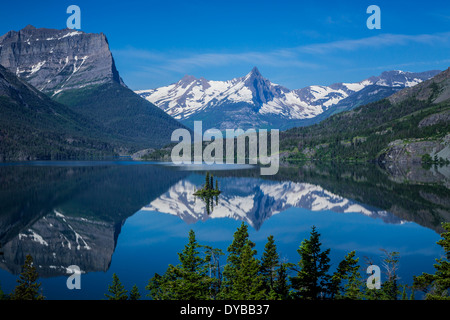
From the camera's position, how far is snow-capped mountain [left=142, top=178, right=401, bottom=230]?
92.6 meters

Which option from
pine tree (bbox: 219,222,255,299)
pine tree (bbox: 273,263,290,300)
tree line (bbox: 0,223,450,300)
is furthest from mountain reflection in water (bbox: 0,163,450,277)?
pine tree (bbox: 273,263,290,300)

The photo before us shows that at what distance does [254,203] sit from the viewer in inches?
4407

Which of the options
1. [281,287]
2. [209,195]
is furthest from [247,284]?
[209,195]

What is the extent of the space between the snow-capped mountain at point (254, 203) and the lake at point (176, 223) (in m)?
0.33

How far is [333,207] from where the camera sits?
4050 inches

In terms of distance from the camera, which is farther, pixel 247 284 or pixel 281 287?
pixel 281 287

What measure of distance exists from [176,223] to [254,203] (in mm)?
33354

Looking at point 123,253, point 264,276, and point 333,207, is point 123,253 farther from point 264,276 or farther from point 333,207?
point 333,207

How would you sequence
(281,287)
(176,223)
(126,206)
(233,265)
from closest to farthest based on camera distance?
(281,287) → (233,265) → (176,223) → (126,206)

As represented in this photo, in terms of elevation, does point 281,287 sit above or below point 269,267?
below

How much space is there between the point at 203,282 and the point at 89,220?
63.3 metres

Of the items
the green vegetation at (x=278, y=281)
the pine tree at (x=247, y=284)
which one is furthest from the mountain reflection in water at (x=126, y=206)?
the pine tree at (x=247, y=284)

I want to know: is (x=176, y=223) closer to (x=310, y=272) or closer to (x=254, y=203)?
(x=254, y=203)

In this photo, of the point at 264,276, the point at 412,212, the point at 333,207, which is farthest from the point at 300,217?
the point at 264,276
